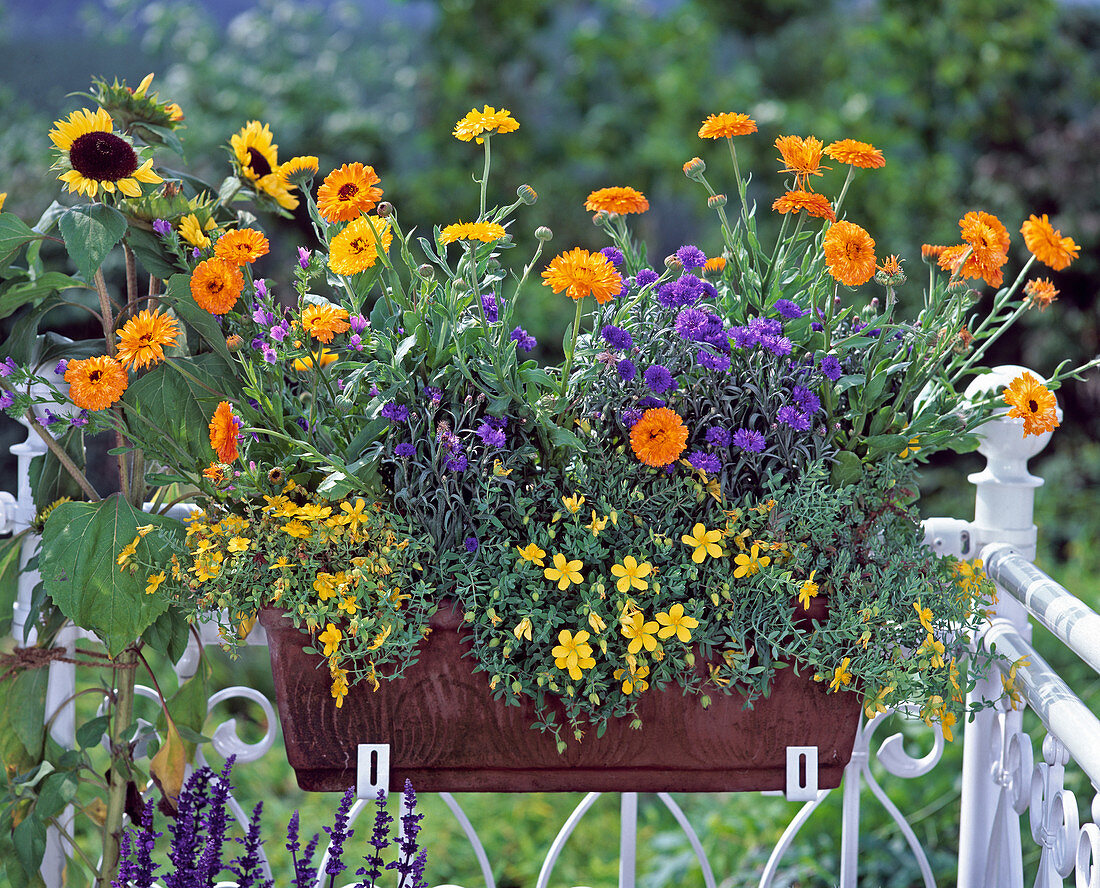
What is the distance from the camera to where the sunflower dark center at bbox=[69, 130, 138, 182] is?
3.02 ft

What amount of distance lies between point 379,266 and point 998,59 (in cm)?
343

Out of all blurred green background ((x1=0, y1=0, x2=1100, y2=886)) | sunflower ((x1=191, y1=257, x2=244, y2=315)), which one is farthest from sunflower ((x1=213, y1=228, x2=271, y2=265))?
blurred green background ((x1=0, y1=0, x2=1100, y2=886))

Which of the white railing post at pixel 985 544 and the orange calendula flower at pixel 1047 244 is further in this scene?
the white railing post at pixel 985 544

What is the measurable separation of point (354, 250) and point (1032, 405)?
68cm

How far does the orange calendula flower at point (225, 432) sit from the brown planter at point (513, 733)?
0.57 ft

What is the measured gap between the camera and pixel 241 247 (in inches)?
36.2

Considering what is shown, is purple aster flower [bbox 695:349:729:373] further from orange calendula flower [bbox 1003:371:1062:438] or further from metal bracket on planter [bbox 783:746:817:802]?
metal bracket on planter [bbox 783:746:817:802]

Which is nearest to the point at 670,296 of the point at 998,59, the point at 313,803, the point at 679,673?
the point at 679,673

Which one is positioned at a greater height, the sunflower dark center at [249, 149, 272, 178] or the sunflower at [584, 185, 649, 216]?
the sunflower dark center at [249, 149, 272, 178]

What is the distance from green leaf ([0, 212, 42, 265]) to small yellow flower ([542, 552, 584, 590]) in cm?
64

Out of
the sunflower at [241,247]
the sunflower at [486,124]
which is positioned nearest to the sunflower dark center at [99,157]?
the sunflower at [241,247]

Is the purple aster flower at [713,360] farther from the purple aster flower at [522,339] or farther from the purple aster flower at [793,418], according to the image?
the purple aster flower at [522,339]

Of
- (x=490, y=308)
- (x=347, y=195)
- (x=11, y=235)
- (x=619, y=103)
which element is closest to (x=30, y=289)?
(x=11, y=235)

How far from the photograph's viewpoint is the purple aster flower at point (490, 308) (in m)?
0.96
